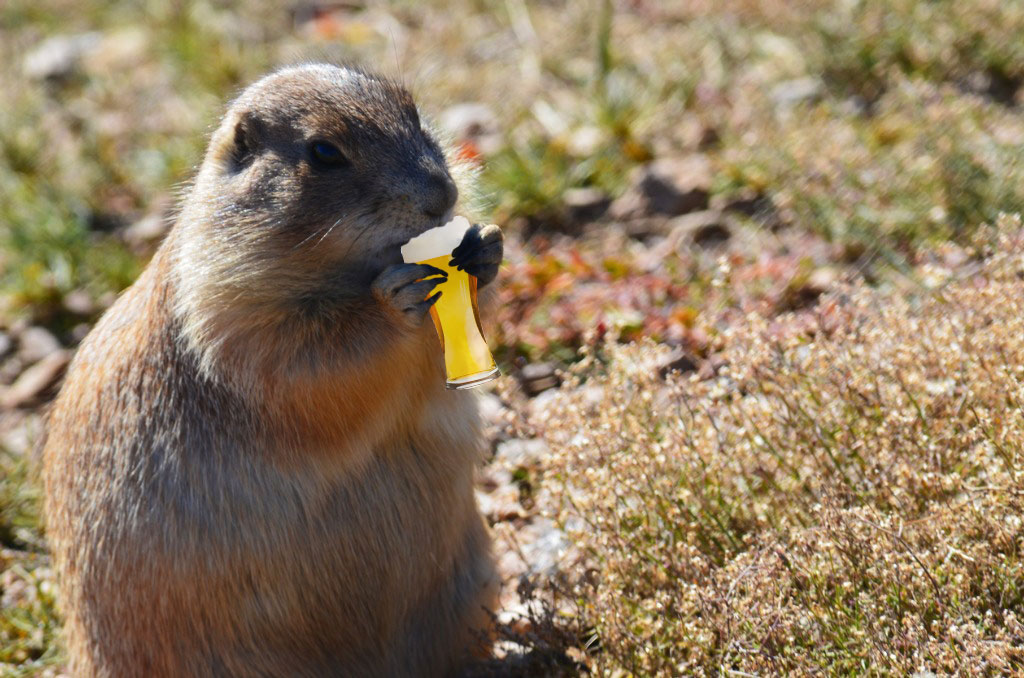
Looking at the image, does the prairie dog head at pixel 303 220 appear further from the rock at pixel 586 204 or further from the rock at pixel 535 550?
the rock at pixel 586 204

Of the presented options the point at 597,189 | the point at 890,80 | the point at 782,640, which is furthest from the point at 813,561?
the point at 890,80

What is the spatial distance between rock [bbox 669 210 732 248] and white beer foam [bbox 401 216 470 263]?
7.96 ft

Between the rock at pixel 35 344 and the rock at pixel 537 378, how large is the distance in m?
2.96

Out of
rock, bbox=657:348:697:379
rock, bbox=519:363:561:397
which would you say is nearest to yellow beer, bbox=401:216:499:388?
rock, bbox=657:348:697:379

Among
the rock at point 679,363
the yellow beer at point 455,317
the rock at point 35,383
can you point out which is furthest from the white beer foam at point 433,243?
the rock at point 35,383

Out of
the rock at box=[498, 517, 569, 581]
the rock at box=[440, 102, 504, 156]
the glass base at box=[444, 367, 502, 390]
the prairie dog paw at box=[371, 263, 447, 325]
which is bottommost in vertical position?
the rock at box=[498, 517, 569, 581]

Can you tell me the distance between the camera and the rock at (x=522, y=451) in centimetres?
487

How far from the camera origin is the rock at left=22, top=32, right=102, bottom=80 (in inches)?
371

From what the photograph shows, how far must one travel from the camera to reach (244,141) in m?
3.95

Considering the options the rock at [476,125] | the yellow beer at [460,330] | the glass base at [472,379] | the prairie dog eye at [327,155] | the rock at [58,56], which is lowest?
the rock at [476,125]

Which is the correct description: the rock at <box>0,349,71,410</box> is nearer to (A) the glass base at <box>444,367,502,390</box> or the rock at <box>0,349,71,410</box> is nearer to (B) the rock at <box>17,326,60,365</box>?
(B) the rock at <box>17,326,60,365</box>

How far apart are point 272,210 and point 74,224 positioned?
402 centimetres

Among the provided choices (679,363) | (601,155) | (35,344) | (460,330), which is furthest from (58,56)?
(460,330)

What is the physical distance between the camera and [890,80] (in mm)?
6781
